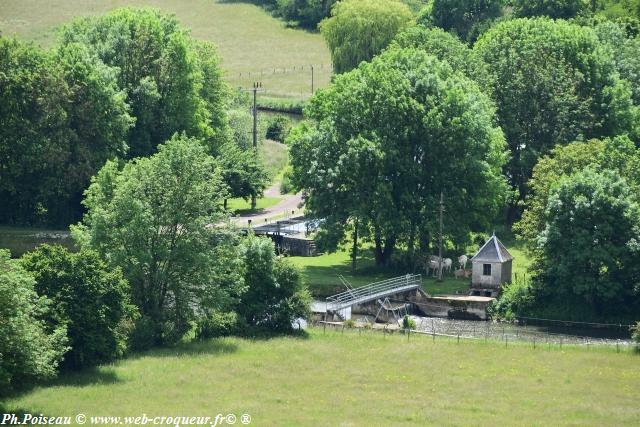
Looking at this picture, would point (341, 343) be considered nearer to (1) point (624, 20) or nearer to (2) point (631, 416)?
(2) point (631, 416)

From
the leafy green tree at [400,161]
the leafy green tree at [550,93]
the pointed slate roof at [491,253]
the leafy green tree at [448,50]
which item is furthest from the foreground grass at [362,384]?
the leafy green tree at [448,50]

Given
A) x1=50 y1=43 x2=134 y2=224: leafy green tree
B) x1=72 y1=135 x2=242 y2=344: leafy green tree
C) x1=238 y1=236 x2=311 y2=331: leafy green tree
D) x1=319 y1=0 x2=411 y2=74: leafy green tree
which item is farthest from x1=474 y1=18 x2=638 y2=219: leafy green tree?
x1=72 y1=135 x2=242 y2=344: leafy green tree

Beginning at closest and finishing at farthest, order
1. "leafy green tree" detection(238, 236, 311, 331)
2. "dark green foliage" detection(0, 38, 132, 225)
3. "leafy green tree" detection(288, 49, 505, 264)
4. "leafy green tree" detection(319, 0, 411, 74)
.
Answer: "leafy green tree" detection(238, 236, 311, 331) < "leafy green tree" detection(288, 49, 505, 264) < "dark green foliage" detection(0, 38, 132, 225) < "leafy green tree" detection(319, 0, 411, 74)

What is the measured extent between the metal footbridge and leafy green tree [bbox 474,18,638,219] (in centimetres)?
2335

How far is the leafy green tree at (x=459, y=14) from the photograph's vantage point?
186 meters

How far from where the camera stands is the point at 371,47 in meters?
174

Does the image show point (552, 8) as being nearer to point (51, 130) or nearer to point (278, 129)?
point (278, 129)

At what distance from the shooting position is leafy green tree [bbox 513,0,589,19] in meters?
176

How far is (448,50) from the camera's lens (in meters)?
144

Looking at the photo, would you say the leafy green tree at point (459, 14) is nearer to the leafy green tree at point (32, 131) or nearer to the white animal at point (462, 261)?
the white animal at point (462, 261)

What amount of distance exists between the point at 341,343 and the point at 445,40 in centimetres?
5516

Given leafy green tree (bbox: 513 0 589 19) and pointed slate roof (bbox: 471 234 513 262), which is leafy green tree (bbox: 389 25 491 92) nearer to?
pointed slate roof (bbox: 471 234 513 262)

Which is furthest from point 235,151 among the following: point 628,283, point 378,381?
point 378,381

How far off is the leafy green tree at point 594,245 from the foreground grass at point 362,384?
29.1ft
